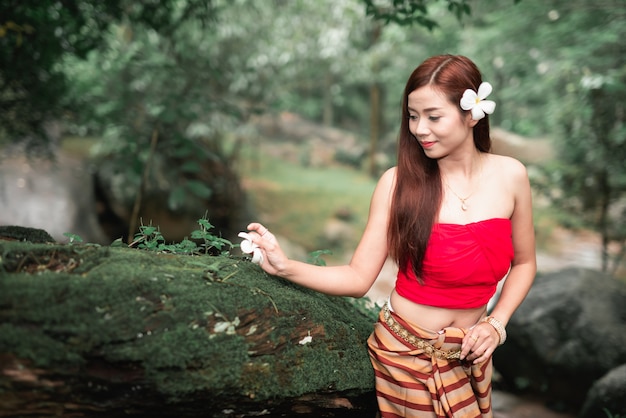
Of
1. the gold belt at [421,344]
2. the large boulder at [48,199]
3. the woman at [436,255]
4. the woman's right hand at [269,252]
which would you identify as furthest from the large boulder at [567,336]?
the large boulder at [48,199]

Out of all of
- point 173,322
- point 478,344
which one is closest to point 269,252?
point 173,322

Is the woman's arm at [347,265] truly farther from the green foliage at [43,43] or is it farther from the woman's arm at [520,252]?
the green foliage at [43,43]

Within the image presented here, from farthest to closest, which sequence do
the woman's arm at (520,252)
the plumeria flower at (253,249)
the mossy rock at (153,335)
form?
the woman's arm at (520,252)
the plumeria flower at (253,249)
the mossy rock at (153,335)

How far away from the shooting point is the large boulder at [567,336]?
14.9ft

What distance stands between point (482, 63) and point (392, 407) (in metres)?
8.81

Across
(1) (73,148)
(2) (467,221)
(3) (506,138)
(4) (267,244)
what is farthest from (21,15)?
(3) (506,138)

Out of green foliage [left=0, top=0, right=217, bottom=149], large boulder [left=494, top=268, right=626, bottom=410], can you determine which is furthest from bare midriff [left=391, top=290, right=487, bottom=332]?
green foliage [left=0, top=0, right=217, bottom=149]

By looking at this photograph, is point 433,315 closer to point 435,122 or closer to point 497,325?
point 497,325

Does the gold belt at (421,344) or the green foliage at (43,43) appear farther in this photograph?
the green foliage at (43,43)

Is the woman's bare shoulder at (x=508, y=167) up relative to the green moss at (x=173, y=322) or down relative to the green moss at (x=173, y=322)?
up

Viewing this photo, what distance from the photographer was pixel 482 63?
9617 mm

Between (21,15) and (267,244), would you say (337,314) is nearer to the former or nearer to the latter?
(267,244)

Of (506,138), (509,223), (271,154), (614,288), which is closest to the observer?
(509,223)

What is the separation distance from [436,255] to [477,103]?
64cm
